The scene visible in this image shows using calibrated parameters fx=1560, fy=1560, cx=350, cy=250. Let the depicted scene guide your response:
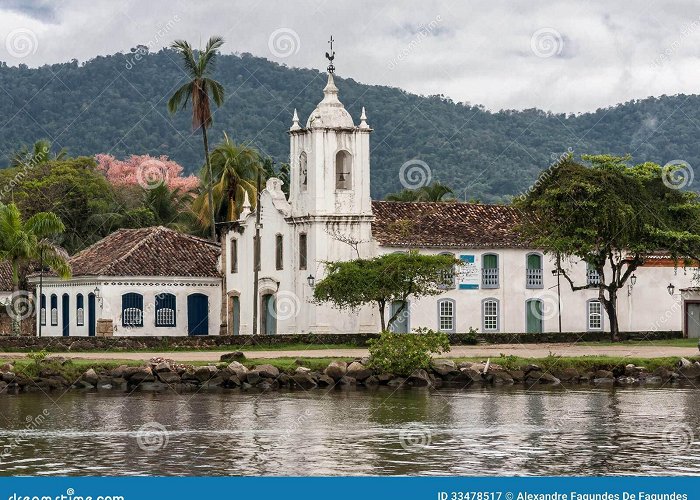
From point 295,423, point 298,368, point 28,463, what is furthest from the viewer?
point 298,368

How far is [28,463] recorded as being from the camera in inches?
1088

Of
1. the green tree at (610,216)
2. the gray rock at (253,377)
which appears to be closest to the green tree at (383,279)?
the green tree at (610,216)

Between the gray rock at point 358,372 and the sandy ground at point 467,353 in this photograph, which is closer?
the gray rock at point 358,372

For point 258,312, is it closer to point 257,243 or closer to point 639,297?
point 257,243

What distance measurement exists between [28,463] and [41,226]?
30164mm

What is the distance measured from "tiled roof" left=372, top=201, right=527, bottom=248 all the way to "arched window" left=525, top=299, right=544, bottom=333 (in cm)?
255

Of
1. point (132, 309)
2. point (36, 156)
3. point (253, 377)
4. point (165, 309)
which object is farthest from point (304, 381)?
point (36, 156)

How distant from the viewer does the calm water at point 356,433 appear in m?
27.3

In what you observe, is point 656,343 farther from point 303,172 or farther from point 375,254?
point 303,172

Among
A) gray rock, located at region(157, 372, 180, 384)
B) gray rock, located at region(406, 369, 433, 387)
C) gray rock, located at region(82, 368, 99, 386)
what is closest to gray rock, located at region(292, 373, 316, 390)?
gray rock, located at region(406, 369, 433, 387)

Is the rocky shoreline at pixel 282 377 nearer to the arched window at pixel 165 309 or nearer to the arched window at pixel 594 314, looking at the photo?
the arched window at pixel 165 309

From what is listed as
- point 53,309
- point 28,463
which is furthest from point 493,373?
point 53,309

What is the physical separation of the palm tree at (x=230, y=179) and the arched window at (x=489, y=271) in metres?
16.1

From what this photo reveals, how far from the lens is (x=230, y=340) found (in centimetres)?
5541
